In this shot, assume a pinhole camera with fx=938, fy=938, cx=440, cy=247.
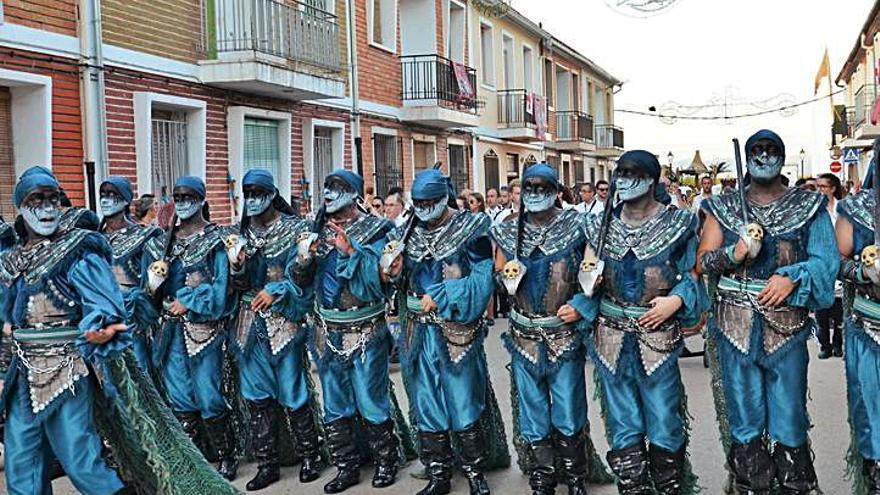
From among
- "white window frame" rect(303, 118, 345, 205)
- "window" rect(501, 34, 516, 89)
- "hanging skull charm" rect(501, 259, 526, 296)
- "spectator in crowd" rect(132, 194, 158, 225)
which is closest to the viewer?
"hanging skull charm" rect(501, 259, 526, 296)

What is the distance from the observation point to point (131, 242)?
19.9 ft

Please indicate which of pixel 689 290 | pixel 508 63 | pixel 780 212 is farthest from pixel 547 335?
pixel 508 63

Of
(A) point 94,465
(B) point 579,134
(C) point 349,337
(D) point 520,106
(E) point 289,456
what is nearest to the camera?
(A) point 94,465

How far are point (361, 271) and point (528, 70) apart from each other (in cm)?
2113

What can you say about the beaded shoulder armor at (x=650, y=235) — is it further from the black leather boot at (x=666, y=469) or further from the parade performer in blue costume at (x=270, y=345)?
the parade performer in blue costume at (x=270, y=345)

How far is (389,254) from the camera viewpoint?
529 centimetres

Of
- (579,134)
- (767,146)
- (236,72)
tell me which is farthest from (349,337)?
(579,134)

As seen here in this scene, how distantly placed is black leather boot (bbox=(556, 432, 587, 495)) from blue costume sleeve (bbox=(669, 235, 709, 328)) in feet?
2.80

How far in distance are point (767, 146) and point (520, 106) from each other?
19066 mm

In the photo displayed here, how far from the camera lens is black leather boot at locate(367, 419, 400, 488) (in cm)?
561

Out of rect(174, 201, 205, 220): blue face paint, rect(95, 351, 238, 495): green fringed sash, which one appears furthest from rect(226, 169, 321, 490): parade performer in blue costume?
rect(95, 351, 238, 495): green fringed sash

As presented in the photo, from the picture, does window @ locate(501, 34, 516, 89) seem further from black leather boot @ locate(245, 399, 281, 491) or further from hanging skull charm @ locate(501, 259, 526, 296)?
hanging skull charm @ locate(501, 259, 526, 296)

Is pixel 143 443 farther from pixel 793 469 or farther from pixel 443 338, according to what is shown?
pixel 793 469

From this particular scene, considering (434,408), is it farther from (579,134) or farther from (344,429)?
(579,134)
